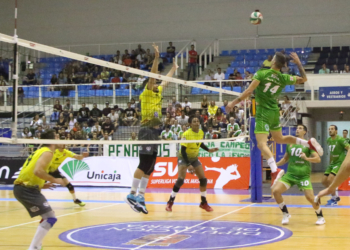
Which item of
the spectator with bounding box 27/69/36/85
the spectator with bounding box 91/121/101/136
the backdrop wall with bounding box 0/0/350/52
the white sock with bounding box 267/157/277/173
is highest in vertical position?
the backdrop wall with bounding box 0/0/350/52

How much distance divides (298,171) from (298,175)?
0.07 metres

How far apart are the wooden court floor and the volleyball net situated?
4.94 ft

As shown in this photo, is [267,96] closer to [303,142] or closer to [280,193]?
[303,142]

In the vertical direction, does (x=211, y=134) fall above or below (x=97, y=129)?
below

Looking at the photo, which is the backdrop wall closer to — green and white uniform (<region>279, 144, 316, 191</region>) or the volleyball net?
the volleyball net

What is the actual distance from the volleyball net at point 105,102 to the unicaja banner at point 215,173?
103cm

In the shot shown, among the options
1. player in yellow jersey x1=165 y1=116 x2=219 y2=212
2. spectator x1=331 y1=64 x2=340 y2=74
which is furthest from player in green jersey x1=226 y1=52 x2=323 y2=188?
spectator x1=331 y1=64 x2=340 y2=74

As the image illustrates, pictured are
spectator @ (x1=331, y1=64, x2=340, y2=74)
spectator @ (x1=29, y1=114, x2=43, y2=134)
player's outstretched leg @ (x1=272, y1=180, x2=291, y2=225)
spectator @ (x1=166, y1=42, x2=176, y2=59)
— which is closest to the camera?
player's outstretched leg @ (x1=272, y1=180, x2=291, y2=225)

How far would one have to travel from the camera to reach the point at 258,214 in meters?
9.59

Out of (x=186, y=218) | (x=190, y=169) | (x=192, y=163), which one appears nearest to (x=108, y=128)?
(x=190, y=169)

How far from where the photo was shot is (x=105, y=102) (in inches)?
758

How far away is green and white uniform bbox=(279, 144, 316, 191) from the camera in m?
8.62

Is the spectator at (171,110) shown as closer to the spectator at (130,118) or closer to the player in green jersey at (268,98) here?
the spectator at (130,118)

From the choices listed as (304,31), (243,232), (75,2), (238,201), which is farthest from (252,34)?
(243,232)
